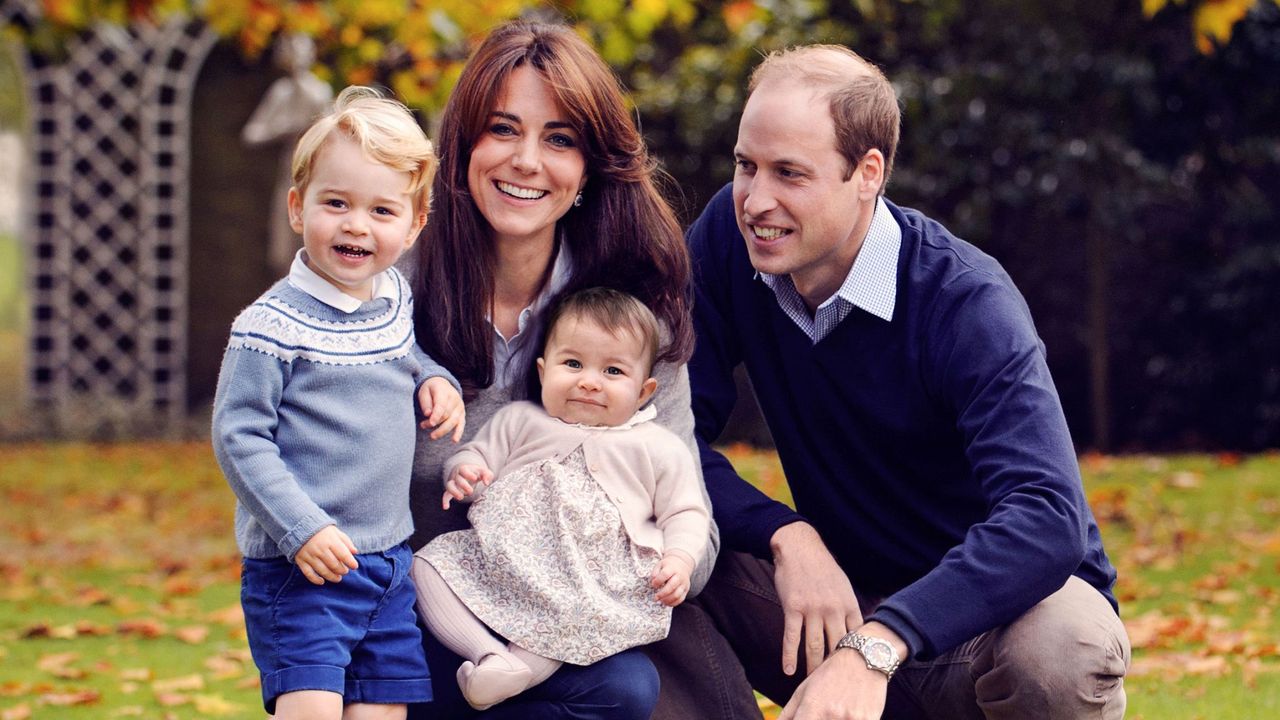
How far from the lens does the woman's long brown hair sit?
2959 millimetres

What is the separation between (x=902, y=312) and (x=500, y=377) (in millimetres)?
838

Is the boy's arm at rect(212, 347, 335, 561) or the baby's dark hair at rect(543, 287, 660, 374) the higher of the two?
the baby's dark hair at rect(543, 287, 660, 374)

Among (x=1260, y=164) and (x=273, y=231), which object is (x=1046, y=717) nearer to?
(x=1260, y=164)

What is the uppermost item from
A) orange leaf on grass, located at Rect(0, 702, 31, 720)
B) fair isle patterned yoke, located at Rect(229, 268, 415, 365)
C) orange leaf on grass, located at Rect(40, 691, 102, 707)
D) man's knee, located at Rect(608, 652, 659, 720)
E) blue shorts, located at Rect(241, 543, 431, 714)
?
fair isle patterned yoke, located at Rect(229, 268, 415, 365)

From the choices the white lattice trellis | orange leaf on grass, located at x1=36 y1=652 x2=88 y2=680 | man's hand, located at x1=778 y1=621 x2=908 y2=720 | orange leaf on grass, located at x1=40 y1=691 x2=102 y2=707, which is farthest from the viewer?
the white lattice trellis

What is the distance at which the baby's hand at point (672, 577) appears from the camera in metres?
2.71

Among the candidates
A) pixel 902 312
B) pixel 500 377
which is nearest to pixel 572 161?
pixel 500 377

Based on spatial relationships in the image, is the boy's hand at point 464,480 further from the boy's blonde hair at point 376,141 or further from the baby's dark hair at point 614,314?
the boy's blonde hair at point 376,141

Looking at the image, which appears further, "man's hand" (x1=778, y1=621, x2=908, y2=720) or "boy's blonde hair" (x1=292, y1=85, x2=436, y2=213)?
"boy's blonde hair" (x1=292, y1=85, x2=436, y2=213)

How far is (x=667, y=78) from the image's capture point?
9.81m

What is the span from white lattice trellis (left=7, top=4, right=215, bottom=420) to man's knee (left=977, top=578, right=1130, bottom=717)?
9.01 m

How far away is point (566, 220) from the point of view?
3184 mm

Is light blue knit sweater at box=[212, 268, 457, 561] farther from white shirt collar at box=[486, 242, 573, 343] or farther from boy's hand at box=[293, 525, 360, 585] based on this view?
white shirt collar at box=[486, 242, 573, 343]

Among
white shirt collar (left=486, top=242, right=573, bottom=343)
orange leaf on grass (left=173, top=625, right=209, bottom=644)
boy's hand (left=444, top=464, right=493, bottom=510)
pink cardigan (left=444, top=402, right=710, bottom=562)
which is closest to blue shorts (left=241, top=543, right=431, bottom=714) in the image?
boy's hand (left=444, top=464, right=493, bottom=510)
